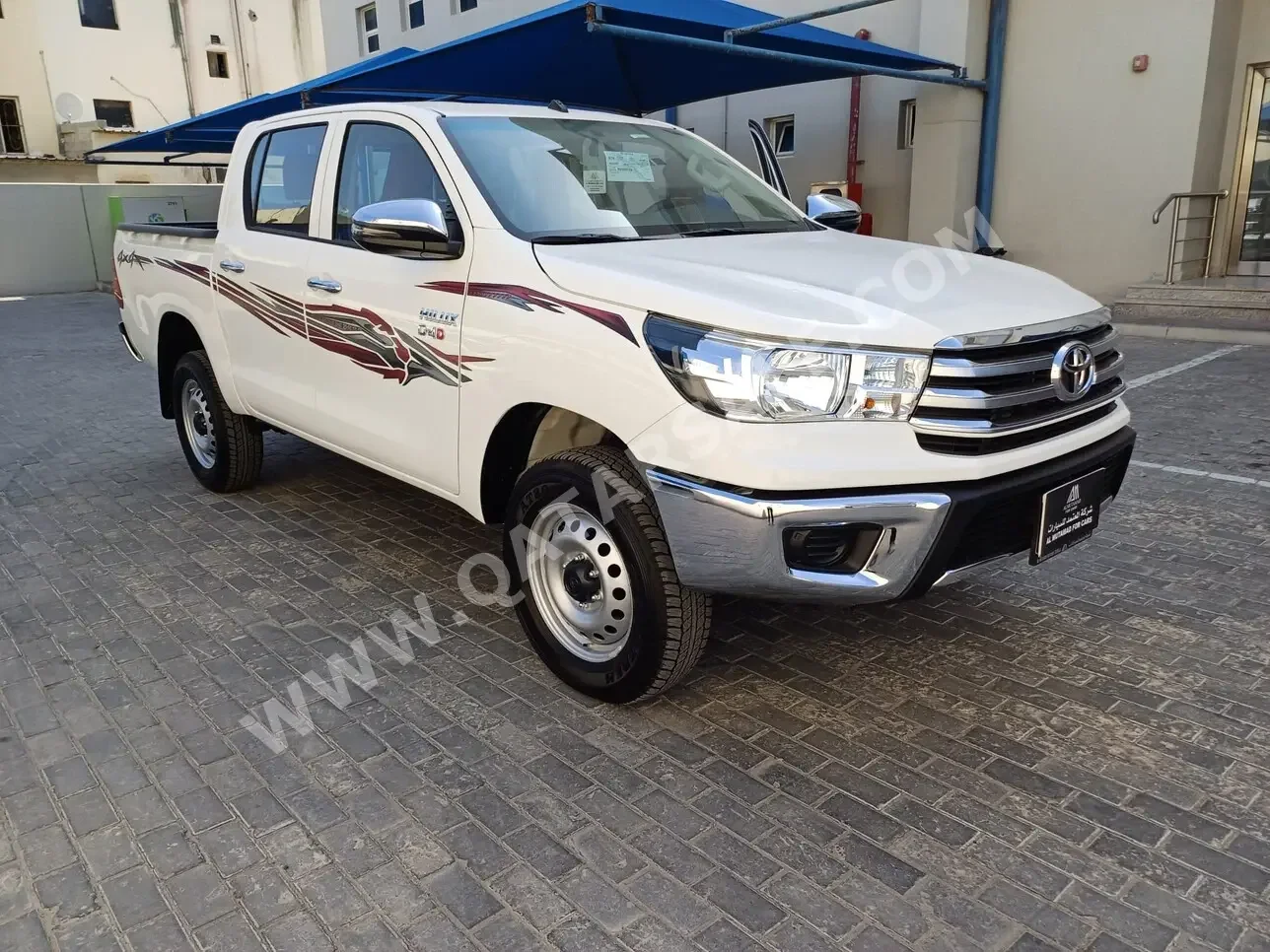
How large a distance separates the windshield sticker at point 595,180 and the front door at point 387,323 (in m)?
0.52

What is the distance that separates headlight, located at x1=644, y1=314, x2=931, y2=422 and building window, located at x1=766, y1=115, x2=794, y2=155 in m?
13.4

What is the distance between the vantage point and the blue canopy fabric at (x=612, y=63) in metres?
8.47

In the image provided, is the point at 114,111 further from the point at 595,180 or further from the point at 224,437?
the point at 595,180

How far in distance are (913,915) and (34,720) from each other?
9.34ft

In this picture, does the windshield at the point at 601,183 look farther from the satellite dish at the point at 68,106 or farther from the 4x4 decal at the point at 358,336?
the satellite dish at the point at 68,106

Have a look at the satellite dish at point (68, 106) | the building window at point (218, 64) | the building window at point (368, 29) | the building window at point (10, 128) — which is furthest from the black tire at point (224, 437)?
the building window at point (218, 64)

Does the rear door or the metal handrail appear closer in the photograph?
the rear door

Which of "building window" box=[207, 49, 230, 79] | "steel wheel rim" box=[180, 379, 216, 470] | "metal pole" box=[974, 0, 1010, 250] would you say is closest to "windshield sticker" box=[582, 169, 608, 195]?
"steel wheel rim" box=[180, 379, 216, 470]

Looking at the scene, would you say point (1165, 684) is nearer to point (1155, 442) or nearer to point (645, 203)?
point (645, 203)

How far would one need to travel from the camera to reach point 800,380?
2.64 meters

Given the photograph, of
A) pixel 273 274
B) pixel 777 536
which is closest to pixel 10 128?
pixel 273 274

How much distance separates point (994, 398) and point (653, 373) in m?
0.97

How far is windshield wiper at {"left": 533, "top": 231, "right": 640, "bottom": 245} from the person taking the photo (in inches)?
131

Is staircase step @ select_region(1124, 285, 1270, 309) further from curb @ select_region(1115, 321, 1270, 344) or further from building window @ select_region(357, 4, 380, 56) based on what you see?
building window @ select_region(357, 4, 380, 56)
